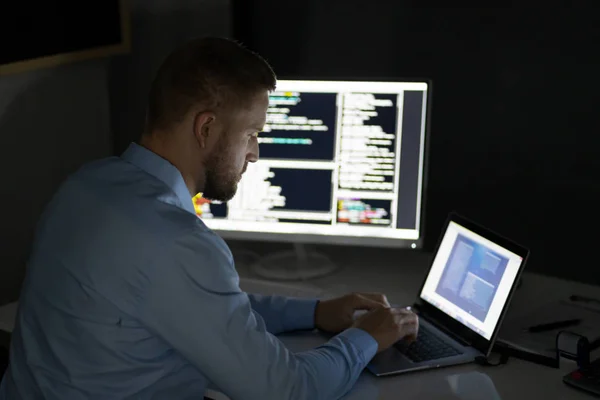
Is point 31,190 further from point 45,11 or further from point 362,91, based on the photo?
point 362,91

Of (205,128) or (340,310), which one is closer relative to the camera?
(205,128)

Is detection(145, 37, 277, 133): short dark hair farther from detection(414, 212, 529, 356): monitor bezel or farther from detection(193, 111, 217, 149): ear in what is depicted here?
detection(414, 212, 529, 356): monitor bezel

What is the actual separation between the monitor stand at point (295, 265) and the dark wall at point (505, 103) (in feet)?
1.11

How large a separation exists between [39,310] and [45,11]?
3.18 ft

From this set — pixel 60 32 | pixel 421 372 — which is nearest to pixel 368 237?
pixel 421 372

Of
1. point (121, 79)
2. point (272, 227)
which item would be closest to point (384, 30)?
point (272, 227)

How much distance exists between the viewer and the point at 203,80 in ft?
4.44

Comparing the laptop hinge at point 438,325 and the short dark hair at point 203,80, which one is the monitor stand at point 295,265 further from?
the short dark hair at point 203,80

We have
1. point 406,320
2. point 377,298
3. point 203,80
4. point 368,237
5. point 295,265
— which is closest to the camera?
point 203,80

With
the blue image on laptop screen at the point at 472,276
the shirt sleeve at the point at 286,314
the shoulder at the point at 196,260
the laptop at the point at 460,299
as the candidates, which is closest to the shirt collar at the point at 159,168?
the shoulder at the point at 196,260

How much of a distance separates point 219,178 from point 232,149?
59 mm

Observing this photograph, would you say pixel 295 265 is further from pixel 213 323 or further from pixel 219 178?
Result: pixel 213 323

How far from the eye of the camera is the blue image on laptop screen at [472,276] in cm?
162

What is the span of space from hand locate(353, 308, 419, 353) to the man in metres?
0.10
